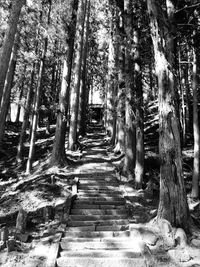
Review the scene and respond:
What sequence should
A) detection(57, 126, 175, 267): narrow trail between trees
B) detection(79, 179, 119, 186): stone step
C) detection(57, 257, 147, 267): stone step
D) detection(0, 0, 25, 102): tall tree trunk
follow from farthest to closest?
1. detection(79, 179, 119, 186): stone step
2. detection(0, 0, 25, 102): tall tree trunk
3. detection(57, 126, 175, 267): narrow trail between trees
4. detection(57, 257, 147, 267): stone step

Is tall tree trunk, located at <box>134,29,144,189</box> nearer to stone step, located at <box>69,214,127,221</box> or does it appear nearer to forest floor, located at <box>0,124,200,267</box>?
forest floor, located at <box>0,124,200,267</box>

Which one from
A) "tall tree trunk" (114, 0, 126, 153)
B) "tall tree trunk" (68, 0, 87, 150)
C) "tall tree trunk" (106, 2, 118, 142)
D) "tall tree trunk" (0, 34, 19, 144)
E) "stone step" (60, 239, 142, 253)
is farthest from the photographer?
"tall tree trunk" (68, 0, 87, 150)

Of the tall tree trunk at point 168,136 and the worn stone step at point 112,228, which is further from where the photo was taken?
the worn stone step at point 112,228

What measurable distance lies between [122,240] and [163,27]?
222 inches

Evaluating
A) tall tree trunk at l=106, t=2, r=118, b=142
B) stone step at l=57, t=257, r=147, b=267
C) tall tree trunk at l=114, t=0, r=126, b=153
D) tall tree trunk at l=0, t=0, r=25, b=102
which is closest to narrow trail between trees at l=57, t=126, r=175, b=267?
stone step at l=57, t=257, r=147, b=267

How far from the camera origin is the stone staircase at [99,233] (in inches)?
195

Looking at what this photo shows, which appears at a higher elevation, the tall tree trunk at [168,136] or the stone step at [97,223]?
the tall tree trunk at [168,136]

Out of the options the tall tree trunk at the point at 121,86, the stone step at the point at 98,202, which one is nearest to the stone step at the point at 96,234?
the stone step at the point at 98,202

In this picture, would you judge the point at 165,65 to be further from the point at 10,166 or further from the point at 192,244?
the point at 10,166

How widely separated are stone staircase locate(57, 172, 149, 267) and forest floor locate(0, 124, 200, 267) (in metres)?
0.30

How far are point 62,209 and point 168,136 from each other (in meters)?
3.91

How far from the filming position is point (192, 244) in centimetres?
527

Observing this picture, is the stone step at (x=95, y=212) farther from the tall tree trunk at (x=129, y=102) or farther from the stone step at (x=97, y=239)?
the tall tree trunk at (x=129, y=102)

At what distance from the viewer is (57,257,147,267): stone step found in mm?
4848
